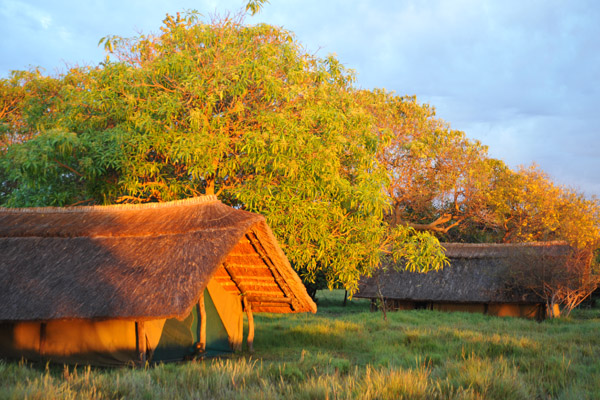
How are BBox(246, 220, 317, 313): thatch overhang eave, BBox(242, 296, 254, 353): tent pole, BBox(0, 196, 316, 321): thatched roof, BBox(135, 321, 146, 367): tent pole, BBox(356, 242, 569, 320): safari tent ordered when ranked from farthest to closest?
1. BBox(356, 242, 569, 320): safari tent
2. BBox(242, 296, 254, 353): tent pole
3. BBox(246, 220, 317, 313): thatch overhang eave
4. BBox(135, 321, 146, 367): tent pole
5. BBox(0, 196, 316, 321): thatched roof

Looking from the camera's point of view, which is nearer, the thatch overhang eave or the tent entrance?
the thatch overhang eave

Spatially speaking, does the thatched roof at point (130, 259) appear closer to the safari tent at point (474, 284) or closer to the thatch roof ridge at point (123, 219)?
the thatch roof ridge at point (123, 219)

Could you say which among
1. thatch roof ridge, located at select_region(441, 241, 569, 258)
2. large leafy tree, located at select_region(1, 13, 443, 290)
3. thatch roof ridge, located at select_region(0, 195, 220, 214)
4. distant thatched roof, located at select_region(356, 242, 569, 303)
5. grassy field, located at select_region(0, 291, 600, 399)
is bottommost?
grassy field, located at select_region(0, 291, 600, 399)

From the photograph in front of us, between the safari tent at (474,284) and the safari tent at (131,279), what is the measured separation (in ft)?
41.6

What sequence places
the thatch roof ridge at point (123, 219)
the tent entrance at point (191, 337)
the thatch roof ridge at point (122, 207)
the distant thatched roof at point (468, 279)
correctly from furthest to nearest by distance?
1. the distant thatched roof at point (468, 279)
2. the thatch roof ridge at point (122, 207)
3. the tent entrance at point (191, 337)
4. the thatch roof ridge at point (123, 219)

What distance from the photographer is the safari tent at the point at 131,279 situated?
350 inches

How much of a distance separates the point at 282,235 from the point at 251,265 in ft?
3.17

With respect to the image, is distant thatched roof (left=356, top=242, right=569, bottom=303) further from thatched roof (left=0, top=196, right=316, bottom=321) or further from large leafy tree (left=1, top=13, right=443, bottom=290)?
thatched roof (left=0, top=196, right=316, bottom=321)

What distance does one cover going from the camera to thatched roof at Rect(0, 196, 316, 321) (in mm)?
8812

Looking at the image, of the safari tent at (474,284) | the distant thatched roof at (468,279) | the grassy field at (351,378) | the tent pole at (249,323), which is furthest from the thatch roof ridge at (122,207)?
the distant thatched roof at (468,279)

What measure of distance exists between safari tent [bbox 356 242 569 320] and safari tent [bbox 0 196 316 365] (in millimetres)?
12681

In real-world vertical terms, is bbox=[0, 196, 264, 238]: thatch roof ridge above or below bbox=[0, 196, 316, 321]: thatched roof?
above

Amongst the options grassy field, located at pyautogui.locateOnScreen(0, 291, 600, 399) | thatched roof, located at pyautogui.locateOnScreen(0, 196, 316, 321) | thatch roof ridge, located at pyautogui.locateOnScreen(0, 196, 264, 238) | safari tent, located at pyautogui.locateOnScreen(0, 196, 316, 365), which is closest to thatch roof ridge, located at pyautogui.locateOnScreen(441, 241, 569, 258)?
grassy field, located at pyautogui.locateOnScreen(0, 291, 600, 399)

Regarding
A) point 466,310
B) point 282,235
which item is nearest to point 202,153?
point 282,235
